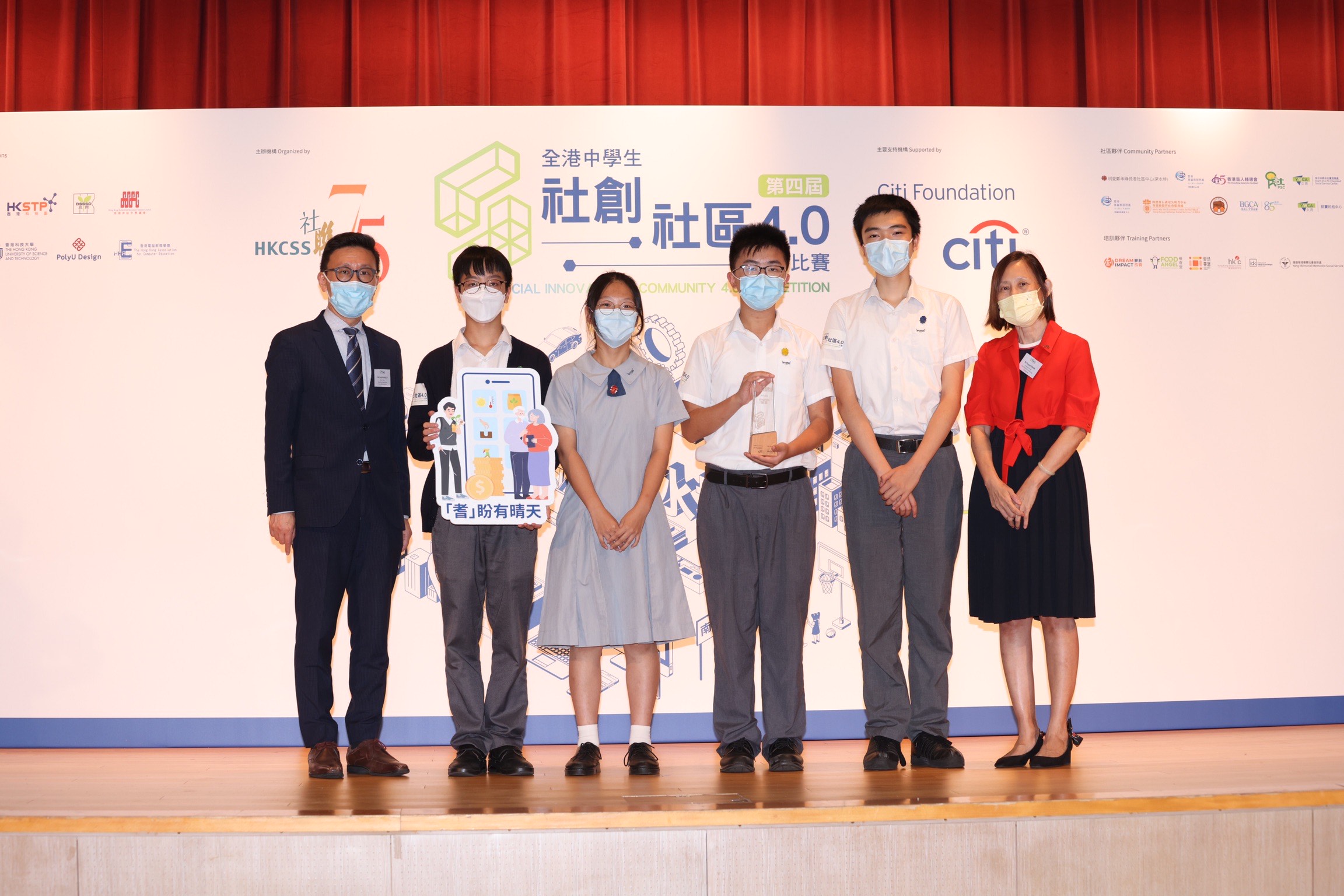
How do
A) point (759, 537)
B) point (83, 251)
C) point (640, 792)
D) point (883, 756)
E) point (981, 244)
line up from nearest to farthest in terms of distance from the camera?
point (640, 792)
point (883, 756)
point (759, 537)
point (83, 251)
point (981, 244)

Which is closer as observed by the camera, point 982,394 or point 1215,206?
point 982,394

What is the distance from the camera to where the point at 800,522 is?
10.4ft

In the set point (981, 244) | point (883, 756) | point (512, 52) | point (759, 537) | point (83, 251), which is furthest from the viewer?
point (512, 52)

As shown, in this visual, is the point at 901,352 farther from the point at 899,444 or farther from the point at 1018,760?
the point at 1018,760

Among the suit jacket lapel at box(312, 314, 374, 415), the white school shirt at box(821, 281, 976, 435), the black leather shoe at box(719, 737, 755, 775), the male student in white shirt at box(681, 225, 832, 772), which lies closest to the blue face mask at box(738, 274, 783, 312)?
the male student in white shirt at box(681, 225, 832, 772)

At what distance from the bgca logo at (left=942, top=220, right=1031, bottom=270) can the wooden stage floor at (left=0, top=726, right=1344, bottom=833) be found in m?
1.95

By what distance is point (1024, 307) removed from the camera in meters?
3.15

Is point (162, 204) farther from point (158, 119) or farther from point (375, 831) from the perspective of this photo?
point (375, 831)

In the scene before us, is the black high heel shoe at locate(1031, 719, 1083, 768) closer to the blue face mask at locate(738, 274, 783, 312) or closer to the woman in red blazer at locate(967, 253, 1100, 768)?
the woman in red blazer at locate(967, 253, 1100, 768)

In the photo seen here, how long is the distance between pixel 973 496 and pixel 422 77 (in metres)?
3.12

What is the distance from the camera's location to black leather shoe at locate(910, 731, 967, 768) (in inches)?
121

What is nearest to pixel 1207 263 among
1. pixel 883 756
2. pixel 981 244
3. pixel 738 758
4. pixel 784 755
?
pixel 981 244

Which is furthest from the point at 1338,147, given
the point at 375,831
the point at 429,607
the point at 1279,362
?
the point at 375,831

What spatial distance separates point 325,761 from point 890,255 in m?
2.35
